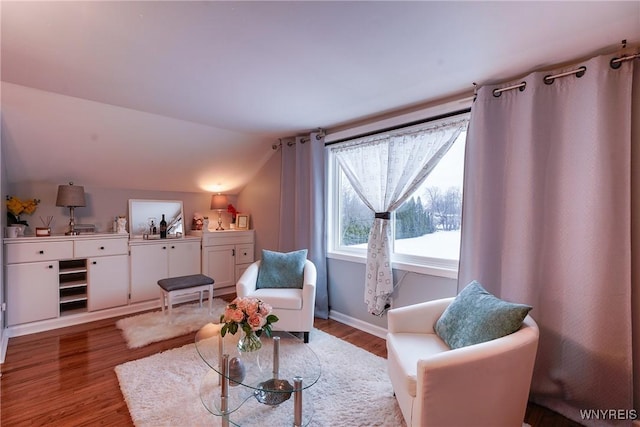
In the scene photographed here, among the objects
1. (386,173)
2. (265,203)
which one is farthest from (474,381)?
(265,203)

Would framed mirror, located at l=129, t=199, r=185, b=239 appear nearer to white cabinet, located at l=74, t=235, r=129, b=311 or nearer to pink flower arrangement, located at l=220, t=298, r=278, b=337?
white cabinet, located at l=74, t=235, r=129, b=311

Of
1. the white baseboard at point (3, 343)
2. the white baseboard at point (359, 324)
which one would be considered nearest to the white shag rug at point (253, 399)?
the white baseboard at point (359, 324)

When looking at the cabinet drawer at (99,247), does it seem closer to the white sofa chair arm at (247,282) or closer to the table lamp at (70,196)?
the table lamp at (70,196)

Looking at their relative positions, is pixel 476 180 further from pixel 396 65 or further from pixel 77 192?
pixel 77 192

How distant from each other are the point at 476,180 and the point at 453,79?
29.8 inches

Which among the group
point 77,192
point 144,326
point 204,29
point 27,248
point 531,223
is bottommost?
point 144,326

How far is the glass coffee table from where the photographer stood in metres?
1.67

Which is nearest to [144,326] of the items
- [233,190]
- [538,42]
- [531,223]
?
[233,190]

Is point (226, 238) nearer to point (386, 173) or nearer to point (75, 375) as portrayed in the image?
point (75, 375)

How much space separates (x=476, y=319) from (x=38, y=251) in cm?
390

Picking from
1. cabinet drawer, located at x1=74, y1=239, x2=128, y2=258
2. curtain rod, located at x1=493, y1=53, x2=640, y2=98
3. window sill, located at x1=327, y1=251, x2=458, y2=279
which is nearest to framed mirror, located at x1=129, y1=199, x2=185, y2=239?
cabinet drawer, located at x1=74, y1=239, x2=128, y2=258

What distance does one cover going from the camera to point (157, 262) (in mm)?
3750

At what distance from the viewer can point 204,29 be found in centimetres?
156

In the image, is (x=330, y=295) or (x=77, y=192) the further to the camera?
(x=330, y=295)
